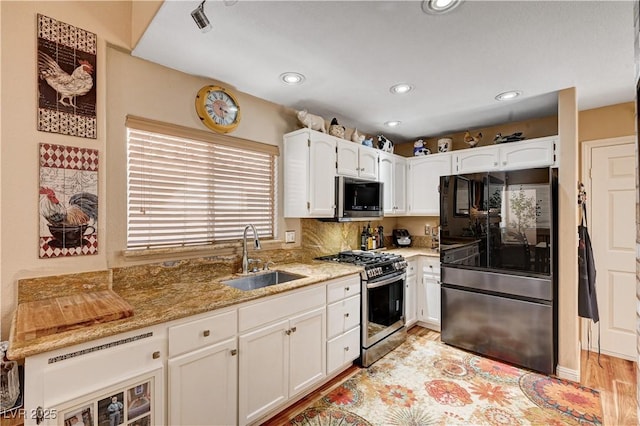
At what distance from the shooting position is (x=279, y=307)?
201 centimetres

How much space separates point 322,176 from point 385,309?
1488 mm

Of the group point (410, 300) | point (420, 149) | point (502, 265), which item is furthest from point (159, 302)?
point (420, 149)

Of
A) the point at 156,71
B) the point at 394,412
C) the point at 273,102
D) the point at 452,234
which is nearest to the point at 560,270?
the point at 452,234

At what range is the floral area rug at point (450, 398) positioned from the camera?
2.04 meters

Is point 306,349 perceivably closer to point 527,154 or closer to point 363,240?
point 363,240

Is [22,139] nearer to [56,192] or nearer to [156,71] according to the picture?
[56,192]

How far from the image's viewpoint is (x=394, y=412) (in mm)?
2105

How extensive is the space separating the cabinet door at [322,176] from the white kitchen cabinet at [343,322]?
718 mm

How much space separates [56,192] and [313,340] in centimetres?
192

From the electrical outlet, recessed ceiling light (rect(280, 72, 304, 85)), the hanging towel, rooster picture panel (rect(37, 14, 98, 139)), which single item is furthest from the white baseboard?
rooster picture panel (rect(37, 14, 98, 139))

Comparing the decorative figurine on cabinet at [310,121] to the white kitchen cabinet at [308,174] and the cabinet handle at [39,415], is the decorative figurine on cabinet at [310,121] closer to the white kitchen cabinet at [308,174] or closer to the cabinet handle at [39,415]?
the white kitchen cabinet at [308,174]

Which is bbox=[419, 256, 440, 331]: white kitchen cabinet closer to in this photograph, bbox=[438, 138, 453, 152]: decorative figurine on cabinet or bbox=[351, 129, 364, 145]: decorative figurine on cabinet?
bbox=[438, 138, 453, 152]: decorative figurine on cabinet

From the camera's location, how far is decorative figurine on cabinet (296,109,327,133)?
277cm

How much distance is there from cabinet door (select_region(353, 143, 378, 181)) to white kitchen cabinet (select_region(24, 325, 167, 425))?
8.29 ft
